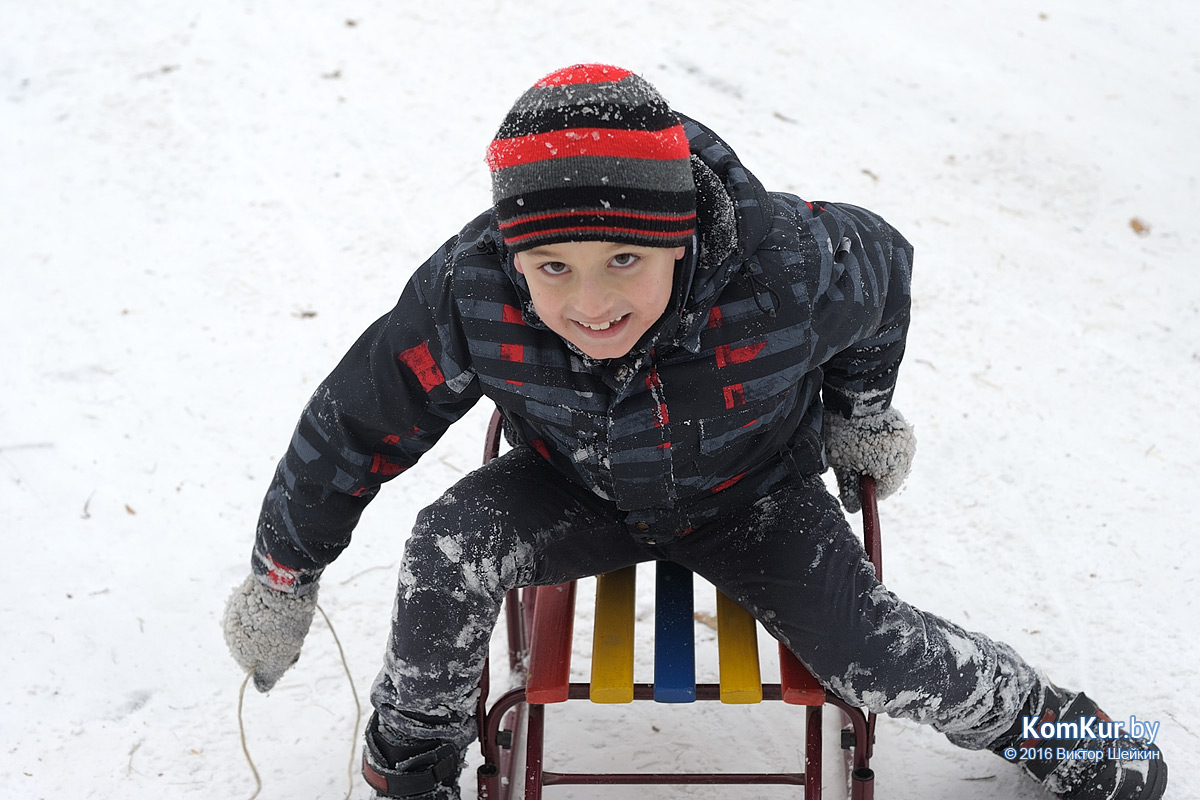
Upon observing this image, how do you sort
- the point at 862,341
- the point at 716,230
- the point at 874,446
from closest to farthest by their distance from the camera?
the point at 716,230 → the point at 862,341 → the point at 874,446

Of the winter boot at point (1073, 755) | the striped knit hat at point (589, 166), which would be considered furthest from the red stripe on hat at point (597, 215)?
the winter boot at point (1073, 755)

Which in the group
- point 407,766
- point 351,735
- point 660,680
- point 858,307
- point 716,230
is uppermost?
point 716,230

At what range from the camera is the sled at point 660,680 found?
1668 mm

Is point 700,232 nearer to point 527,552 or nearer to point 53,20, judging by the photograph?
point 527,552

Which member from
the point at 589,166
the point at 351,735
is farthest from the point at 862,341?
the point at 351,735

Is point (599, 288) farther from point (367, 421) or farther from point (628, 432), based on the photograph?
point (367, 421)

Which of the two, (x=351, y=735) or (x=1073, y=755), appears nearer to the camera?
(x=1073, y=755)

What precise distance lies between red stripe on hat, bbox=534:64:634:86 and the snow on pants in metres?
0.62

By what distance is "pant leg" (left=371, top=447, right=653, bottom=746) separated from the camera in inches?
64.7

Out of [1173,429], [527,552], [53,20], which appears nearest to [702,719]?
[527,552]

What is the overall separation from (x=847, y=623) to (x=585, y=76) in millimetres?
855

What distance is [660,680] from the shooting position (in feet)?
5.46

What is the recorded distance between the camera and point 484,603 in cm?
166

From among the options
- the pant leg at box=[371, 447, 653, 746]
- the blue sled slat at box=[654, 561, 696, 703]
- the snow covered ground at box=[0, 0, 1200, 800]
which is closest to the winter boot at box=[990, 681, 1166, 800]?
the snow covered ground at box=[0, 0, 1200, 800]
